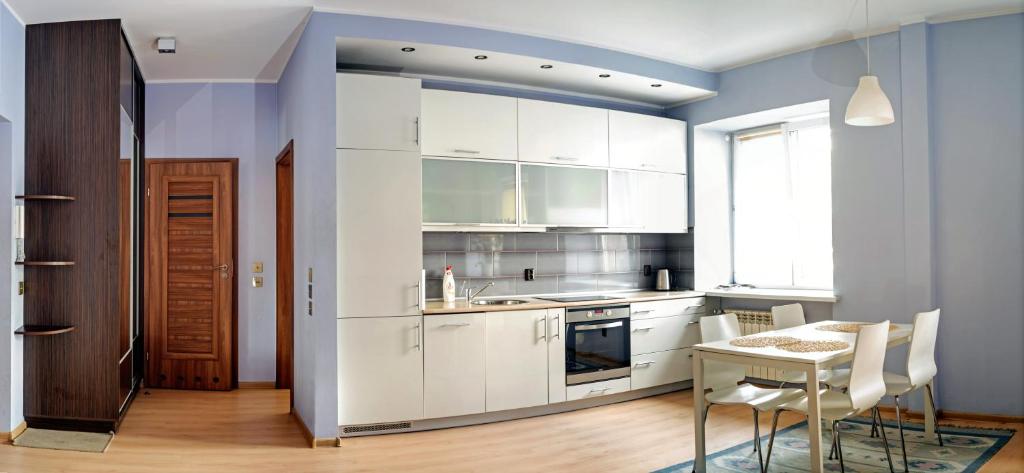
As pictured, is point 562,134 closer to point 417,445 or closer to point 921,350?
point 417,445

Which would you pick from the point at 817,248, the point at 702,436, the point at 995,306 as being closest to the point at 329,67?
the point at 702,436

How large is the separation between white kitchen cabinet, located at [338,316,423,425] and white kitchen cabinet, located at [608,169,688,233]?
205 centimetres

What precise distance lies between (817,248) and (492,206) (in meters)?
2.72

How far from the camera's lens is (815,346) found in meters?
3.27

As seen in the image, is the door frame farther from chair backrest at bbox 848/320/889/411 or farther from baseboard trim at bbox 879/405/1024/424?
baseboard trim at bbox 879/405/1024/424

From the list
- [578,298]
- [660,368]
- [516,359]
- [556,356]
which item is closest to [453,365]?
[516,359]

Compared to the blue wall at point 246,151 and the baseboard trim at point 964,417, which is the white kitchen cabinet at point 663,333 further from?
the blue wall at point 246,151

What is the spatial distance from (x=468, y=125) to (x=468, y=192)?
1.54ft

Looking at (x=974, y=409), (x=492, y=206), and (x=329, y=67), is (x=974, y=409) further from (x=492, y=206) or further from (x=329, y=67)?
(x=329, y=67)

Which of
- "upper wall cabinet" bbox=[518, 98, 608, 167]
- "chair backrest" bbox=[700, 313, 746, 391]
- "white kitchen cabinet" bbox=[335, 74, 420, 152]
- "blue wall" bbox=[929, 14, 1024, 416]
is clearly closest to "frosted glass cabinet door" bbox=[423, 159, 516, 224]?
"upper wall cabinet" bbox=[518, 98, 608, 167]

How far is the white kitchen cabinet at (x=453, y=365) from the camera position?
419cm

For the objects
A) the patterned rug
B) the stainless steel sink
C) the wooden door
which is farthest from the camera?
the wooden door

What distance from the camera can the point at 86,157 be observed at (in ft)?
13.8

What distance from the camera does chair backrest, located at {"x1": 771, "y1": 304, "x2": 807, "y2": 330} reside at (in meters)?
4.32
